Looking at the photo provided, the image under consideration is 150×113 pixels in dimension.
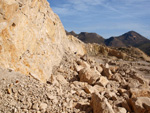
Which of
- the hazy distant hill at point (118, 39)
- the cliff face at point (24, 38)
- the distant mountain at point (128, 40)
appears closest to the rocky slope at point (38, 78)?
the cliff face at point (24, 38)

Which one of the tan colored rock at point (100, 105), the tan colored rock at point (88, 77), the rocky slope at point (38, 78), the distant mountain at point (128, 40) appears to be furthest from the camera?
the distant mountain at point (128, 40)

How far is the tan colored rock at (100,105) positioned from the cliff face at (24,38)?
8.51 ft

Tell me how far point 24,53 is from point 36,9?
304cm

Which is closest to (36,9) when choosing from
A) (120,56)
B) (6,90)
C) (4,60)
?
(4,60)

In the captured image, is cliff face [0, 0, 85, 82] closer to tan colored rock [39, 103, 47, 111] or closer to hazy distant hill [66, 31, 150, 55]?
tan colored rock [39, 103, 47, 111]

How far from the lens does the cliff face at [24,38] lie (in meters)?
5.74

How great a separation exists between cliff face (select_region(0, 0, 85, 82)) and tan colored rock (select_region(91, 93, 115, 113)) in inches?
102

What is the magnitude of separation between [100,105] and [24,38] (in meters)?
4.48

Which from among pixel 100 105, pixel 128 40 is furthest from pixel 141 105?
pixel 128 40

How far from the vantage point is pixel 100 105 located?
4.80m

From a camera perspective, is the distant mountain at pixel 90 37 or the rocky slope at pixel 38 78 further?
the distant mountain at pixel 90 37

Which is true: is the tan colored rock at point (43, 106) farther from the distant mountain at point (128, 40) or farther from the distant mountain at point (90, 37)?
the distant mountain at point (128, 40)

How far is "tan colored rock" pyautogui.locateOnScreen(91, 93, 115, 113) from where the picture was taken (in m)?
4.64

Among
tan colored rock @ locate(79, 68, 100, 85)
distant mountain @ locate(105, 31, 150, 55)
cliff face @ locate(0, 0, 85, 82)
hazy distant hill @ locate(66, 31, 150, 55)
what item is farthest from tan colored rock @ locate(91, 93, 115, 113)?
distant mountain @ locate(105, 31, 150, 55)
